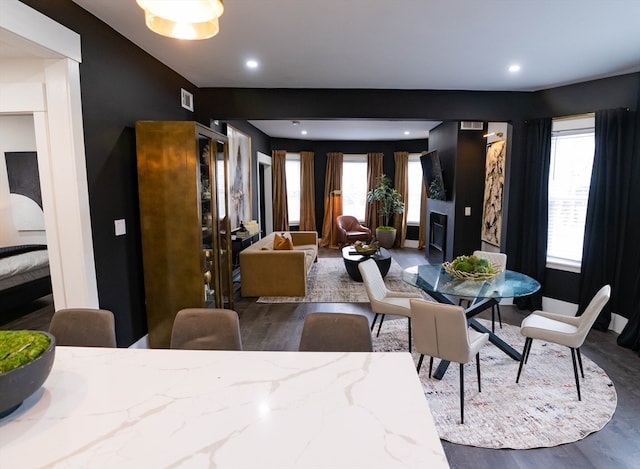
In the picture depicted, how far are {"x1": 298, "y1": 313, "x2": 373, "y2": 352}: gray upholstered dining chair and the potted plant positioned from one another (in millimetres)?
6824

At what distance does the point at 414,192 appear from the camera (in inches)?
357

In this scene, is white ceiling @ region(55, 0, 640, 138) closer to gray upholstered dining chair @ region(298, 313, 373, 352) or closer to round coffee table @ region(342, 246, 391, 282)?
gray upholstered dining chair @ region(298, 313, 373, 352)

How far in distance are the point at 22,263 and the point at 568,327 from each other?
5.79m

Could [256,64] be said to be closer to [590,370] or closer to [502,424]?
[502,424]

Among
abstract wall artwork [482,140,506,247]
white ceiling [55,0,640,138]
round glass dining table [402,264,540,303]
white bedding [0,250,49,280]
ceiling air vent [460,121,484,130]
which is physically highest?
white ceiling [55,0,640,138]

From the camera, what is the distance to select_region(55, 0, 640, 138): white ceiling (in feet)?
7.85

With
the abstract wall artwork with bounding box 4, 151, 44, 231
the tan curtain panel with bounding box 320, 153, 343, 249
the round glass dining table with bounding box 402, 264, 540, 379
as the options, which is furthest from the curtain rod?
the abstract wall artwork with bounding box 4, 151, 44, 231

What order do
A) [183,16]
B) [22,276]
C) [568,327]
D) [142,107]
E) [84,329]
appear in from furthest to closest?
[22,276]
[142,107]
[568,327]
[84,329]
[183,16]

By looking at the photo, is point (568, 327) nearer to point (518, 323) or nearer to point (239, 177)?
point (518, 323)

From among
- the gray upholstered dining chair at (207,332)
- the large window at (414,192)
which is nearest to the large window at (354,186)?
the large window at (414,192)

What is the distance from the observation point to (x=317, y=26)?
266 centimetres

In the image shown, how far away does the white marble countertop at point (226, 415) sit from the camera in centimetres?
92

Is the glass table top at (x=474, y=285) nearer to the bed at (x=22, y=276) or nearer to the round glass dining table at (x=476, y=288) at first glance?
the round glass dining table at (x=476, y=288)

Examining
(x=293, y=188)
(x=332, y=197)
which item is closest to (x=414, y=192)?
(x=332, y=197)
